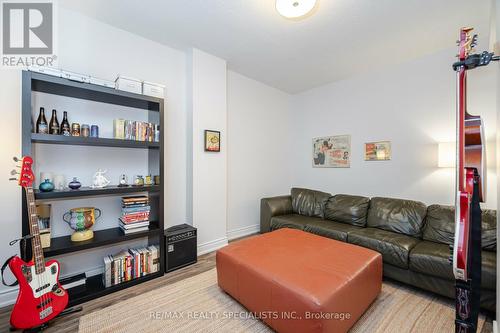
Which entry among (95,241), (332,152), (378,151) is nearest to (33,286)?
(95,241)

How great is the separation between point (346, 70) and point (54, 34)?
3735mm

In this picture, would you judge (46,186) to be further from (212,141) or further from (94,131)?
(212,141)

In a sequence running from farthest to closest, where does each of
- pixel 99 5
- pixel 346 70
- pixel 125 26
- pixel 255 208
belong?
pixel 255 208
pixel 346 70
pixel 125 26
pixel 99 5

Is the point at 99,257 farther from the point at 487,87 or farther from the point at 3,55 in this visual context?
the point at 487,87

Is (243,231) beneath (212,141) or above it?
beneath

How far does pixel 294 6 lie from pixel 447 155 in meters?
2.37

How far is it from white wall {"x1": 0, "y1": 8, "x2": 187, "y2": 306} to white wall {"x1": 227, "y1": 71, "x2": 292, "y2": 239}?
2.88ft

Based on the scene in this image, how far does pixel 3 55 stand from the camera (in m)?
1.89

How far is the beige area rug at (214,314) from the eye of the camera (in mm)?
1618

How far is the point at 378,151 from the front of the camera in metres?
3.34

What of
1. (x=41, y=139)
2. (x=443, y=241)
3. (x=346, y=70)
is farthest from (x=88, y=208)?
(x=346, y=70)

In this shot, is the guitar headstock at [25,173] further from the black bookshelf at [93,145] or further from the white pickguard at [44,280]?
the white pickguard at [44,280]

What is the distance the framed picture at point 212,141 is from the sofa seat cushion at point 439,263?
2.58 metres

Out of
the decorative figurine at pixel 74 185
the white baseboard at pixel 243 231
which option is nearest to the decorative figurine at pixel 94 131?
the decorative figurine at pixel 74 185
